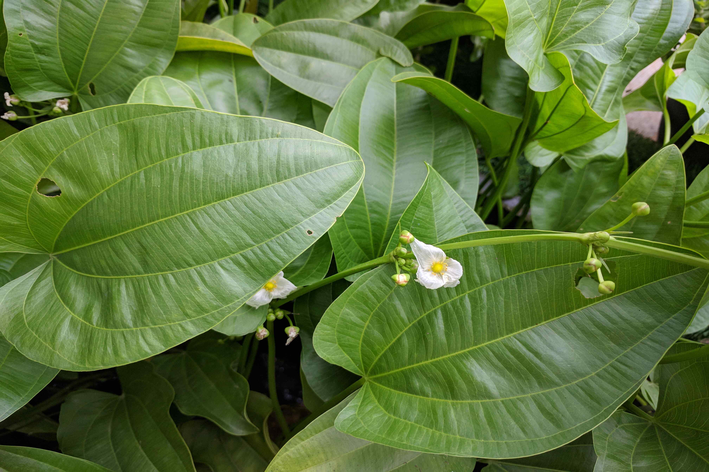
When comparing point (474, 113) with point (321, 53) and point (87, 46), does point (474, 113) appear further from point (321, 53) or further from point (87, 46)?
point (87, 46)

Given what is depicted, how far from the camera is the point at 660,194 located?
0.53 m

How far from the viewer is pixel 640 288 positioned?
44 cm

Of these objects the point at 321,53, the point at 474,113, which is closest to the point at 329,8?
the point at 321,53

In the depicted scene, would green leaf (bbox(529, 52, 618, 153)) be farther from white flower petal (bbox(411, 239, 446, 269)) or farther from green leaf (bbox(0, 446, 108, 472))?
green leaf (bbox(0, 446, 108, 472))

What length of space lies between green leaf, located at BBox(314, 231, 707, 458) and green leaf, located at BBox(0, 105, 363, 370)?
0.41ft

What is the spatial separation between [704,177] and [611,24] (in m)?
0.31

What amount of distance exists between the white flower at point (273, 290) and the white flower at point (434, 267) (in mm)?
184

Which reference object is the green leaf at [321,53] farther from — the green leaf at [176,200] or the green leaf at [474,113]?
the green leaf at [176,200]

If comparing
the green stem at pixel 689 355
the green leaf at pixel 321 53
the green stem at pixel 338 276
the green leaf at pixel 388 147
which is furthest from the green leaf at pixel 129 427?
the green stem at pixel 689 355

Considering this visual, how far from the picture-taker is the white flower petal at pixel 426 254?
42cm

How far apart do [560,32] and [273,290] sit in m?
0.53

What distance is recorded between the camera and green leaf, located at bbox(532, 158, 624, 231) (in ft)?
2.59

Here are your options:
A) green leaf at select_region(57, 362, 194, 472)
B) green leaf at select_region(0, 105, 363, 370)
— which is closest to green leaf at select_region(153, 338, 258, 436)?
green leaf at select_region(57, 362, 194, 472)

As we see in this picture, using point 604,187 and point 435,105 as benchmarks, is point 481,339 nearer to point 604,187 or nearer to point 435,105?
point 435,105
